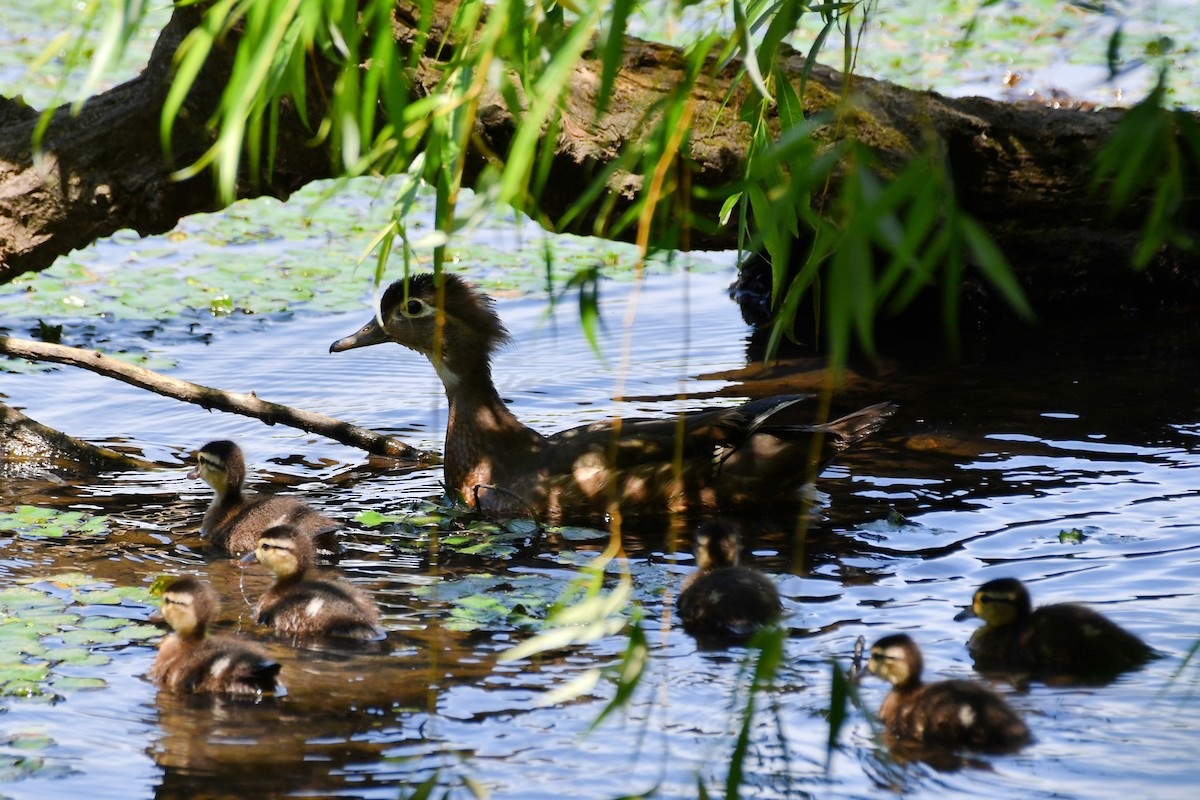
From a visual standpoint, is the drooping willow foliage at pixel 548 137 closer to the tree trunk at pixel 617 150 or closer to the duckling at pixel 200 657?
the duckling at pixel 200 657

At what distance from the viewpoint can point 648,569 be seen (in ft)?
21.2

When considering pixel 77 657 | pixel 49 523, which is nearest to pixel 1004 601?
pixel 77 657

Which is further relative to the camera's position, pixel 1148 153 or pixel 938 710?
pixel 938 710

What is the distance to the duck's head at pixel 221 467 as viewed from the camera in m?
6.96

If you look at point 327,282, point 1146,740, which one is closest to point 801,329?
point 327,282

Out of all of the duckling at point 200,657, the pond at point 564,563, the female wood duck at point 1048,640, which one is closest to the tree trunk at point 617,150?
the pond at point 564,563

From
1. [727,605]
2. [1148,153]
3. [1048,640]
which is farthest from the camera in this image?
[727,605]

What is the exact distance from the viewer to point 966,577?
6.11 m

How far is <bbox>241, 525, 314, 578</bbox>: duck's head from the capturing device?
591 cm

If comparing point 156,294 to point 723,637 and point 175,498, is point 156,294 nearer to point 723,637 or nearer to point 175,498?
point 175,498

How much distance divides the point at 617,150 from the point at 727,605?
3.46m

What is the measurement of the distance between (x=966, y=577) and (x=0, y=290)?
7861mm

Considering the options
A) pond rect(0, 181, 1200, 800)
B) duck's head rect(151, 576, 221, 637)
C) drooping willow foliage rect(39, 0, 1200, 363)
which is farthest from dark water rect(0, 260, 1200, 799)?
drooping willow foliage rect(39, 0, 1200, 363)

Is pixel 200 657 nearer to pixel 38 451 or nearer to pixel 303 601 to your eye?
pixel 303 601
